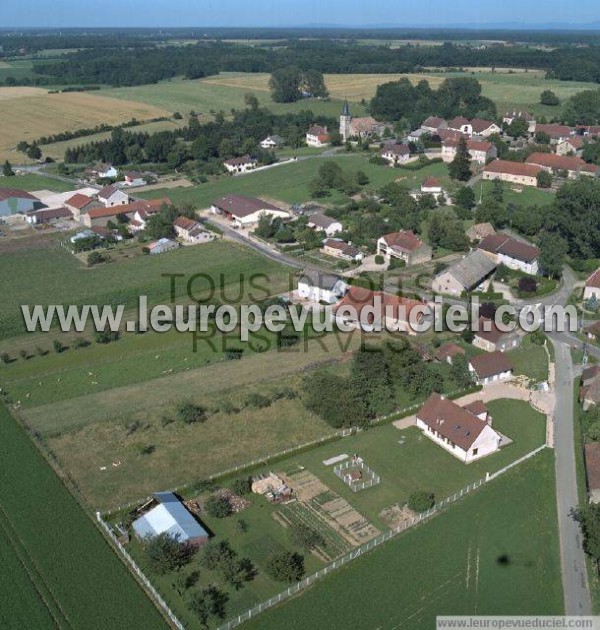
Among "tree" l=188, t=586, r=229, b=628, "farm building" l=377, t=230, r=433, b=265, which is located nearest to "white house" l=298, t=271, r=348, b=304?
"farm building" l=377, t=230, r=433, b=265

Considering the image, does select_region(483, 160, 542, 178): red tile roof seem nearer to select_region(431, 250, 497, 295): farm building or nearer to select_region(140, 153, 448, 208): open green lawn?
select_region(140, 153, 448, 208): open green lawn

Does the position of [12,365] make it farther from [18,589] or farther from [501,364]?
[501,364]

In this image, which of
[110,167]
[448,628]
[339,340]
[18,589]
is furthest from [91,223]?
[448,628]

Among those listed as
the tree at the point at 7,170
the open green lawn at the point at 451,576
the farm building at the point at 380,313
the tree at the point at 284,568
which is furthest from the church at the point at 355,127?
the tree at the point at 284,568

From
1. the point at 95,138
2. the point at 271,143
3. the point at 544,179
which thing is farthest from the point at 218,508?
the point at 95,138

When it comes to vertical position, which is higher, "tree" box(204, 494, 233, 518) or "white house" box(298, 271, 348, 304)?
"white house" box(298, 271, 348, 304)
